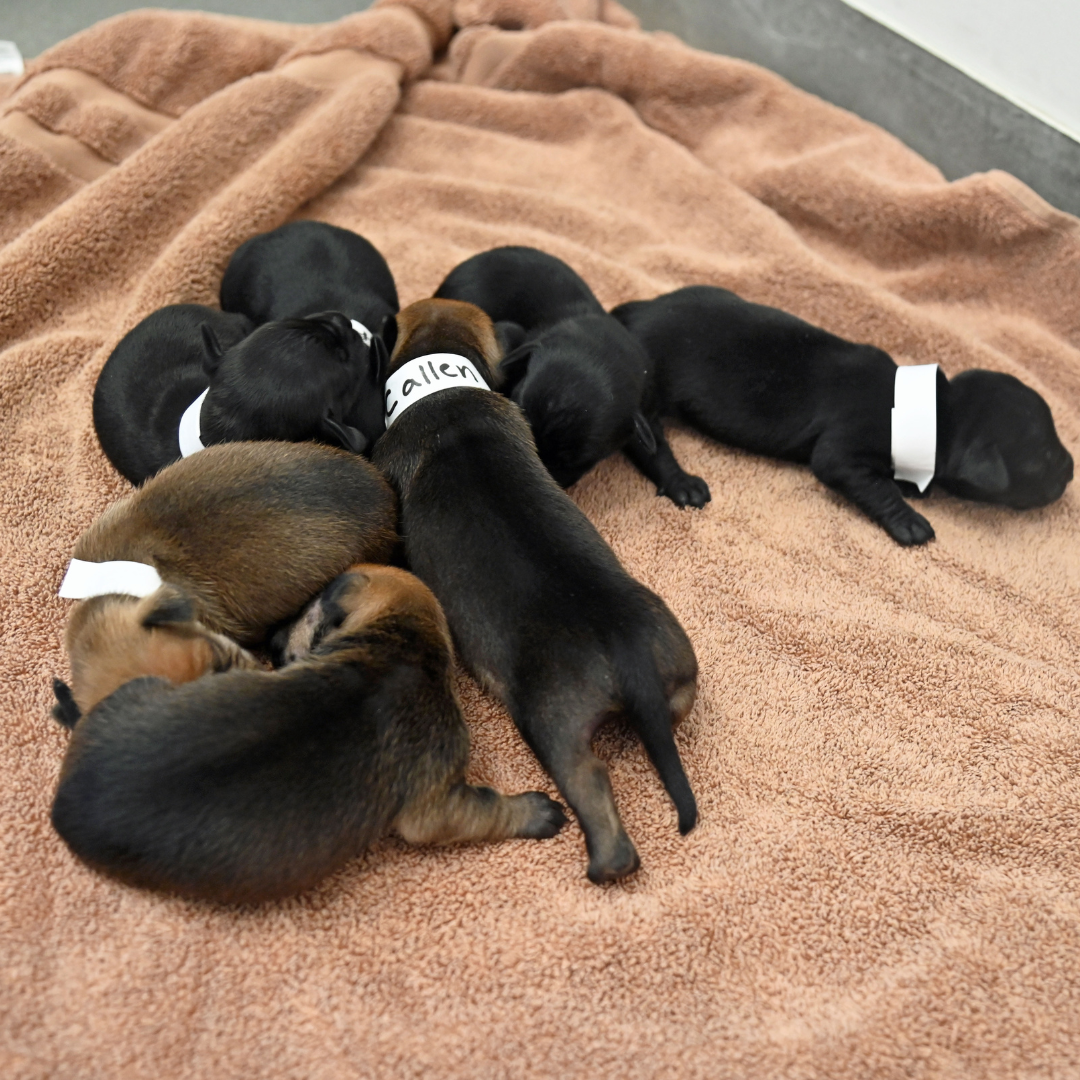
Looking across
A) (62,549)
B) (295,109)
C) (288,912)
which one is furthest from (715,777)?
(295,109)

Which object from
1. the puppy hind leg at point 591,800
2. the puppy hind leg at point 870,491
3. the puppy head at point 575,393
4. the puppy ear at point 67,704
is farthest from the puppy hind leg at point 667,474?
the puppy ear at point 67,704

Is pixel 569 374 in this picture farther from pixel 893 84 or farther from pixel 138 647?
pixel 893 84

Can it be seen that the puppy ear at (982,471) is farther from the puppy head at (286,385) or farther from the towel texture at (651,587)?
the puppy head at (286,385)

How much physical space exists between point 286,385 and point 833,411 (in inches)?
80.1

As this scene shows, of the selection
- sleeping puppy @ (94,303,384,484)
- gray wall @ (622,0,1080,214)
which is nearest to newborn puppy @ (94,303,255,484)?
sleeping puppy @ (94,303,384,484)

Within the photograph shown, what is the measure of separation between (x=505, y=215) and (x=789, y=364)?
1784 millimetres

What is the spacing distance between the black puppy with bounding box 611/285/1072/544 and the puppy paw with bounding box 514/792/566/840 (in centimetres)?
152

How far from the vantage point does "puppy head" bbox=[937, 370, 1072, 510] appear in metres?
3.62

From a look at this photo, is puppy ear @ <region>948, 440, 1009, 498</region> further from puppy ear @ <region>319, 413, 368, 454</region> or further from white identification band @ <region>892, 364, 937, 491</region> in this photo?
puppy ear @ <region>319, 413, 368, 454</region>

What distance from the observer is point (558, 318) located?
382 cm

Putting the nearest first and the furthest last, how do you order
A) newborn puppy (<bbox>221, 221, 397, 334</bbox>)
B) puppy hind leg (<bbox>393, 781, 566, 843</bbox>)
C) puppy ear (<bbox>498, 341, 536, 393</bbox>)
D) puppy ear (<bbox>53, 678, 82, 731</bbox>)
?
puppy hind leg (<bbox>393, 781, 566, 843</bbox>), puppy ear (<bbox>53, 678, 82, 731</bbox>), puppy ear (<bbox>498, 341, 536, 393</bbox>), newborn puppy (<bbox>221, 221, 397, 334</bbox>)

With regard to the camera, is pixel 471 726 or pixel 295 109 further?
pixel 295 109

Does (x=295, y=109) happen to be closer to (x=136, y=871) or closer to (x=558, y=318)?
(x=558, y=318)

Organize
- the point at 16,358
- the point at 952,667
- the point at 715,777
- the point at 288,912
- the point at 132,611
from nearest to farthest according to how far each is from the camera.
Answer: the point at 288,912
the point at 132,611
the point at 715,777
the point at 952,667
the point at 16,358
